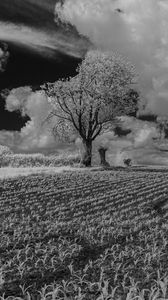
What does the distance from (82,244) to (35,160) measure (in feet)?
139

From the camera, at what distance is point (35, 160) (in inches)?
2231

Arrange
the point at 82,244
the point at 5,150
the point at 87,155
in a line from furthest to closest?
the point at 5,150 → the point at 87,155 → the point at 82,244

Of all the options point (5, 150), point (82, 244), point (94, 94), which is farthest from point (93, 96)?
point (82, 244)

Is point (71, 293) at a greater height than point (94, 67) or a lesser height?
lesser

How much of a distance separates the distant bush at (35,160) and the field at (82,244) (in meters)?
24.0

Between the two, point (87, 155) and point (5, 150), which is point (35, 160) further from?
point (87, 155)

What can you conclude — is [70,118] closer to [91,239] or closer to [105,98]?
[105,98]

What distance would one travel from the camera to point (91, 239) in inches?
602

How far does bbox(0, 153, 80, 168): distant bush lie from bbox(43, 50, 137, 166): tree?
120 inches

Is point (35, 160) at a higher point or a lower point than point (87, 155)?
lower

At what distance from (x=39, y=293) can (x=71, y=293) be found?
68cm

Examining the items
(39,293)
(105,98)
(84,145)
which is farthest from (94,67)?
(39,293)

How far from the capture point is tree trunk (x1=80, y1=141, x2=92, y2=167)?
186 feet

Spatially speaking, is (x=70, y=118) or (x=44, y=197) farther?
(x=70, y=118)
